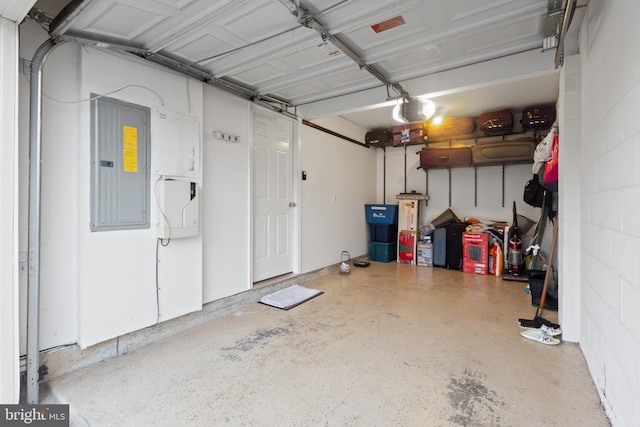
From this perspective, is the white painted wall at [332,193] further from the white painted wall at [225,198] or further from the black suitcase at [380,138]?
the white painted wall at [225,198]

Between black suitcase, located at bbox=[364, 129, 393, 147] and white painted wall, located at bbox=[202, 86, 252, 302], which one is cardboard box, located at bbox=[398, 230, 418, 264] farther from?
white painted wall, located at bbox=[202, 86, 252, 302]

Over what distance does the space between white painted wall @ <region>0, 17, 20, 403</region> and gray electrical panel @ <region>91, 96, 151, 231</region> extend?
524 mm

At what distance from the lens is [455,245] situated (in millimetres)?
5191

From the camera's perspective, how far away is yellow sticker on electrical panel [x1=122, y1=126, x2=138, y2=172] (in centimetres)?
232

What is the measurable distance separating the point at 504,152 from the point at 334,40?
3794mm

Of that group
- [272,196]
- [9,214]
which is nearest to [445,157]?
[272,196]

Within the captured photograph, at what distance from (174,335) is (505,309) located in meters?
3.45

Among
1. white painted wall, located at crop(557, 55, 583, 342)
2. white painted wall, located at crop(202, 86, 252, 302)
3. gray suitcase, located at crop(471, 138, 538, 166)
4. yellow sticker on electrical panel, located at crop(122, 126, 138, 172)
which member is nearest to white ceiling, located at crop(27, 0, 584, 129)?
white painted wall, located at crop(202, 86, 252, 302)

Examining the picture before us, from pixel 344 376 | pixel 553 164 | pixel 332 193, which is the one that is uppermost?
pixel 553 164

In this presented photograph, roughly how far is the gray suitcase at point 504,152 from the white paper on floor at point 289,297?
359cm

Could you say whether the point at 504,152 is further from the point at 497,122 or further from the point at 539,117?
the point at 539,117

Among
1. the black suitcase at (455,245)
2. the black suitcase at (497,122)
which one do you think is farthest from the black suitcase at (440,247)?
the black suitcase at (497,122)

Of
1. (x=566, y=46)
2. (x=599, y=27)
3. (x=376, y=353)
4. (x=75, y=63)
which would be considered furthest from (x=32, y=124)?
(x=566, y=46)

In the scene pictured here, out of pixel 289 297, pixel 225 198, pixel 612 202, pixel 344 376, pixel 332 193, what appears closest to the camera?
pixel 612 202
